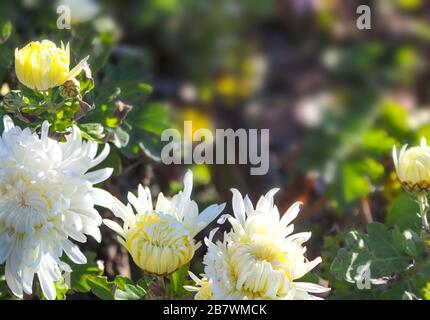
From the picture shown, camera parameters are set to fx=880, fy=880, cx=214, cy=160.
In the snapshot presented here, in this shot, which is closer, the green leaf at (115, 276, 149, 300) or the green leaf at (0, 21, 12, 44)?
the green leaf at (115, 276, 149, 300)

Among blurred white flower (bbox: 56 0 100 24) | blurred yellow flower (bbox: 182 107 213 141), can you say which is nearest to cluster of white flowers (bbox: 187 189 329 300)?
blurred white flower (bbox: 56 0 100 24)

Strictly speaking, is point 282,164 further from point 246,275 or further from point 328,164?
point 246,275

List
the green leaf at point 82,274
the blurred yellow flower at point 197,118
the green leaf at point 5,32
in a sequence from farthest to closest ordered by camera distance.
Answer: the blurred yellow flower at point 197,118 → the green leaf at point 5,32 → the green leaf at point 82,274

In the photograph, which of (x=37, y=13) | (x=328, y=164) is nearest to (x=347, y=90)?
(x=328, y=164)

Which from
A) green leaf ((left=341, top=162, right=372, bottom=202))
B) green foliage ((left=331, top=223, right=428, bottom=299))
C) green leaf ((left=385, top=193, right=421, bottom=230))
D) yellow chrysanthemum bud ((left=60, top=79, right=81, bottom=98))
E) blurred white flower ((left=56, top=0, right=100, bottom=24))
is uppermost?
blurred white flower ((left=56, top=0, right=100, bottom=24))

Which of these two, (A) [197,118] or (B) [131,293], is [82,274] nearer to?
(B) [131,293]

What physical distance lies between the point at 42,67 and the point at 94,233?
0.69 ft

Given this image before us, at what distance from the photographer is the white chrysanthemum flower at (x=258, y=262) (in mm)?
968

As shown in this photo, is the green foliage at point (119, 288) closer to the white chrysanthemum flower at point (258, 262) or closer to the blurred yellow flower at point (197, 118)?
the white chrysanthemum flower at point (258, 262)

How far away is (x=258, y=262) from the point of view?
968mm

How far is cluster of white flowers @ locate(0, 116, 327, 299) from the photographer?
0.98m

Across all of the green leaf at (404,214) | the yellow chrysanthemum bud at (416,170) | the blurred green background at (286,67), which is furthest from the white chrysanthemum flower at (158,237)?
the blurred green background at (286,67)

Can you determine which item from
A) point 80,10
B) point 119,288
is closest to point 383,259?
point 119,288

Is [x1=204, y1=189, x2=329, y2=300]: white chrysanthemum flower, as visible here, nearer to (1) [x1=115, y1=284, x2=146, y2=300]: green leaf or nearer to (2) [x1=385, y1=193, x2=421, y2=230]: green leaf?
(1) [x1=115, y1=284, x2=146, y2=300]: green leaf
